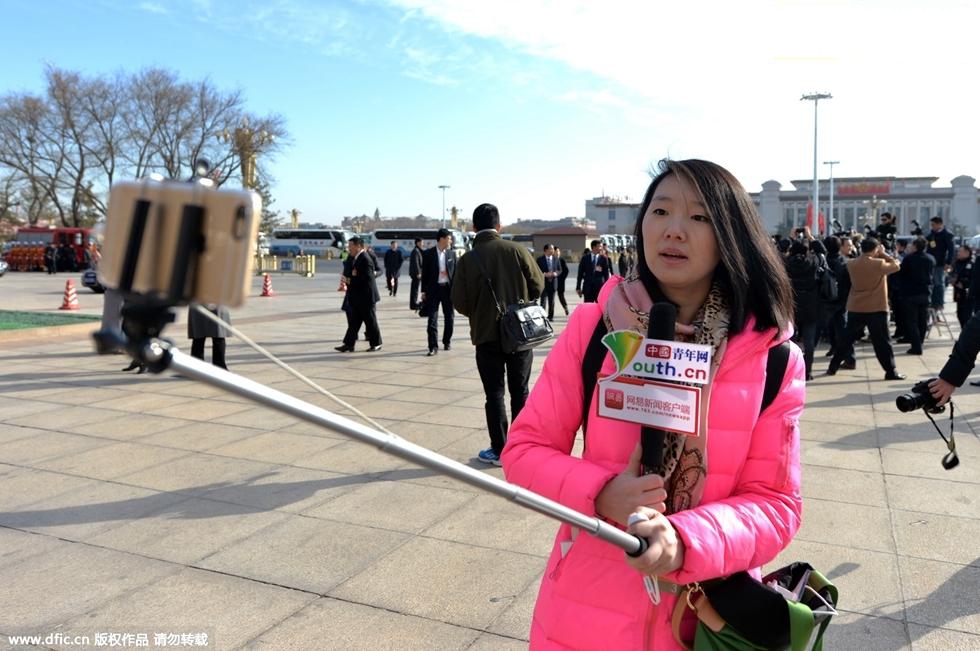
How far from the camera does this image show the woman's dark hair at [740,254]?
1.68 m

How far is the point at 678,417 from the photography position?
1473 mm

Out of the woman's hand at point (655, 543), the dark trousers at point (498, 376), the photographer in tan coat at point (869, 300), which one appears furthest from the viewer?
the photographer in tan coat at point (869, 300)

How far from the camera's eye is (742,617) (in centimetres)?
156

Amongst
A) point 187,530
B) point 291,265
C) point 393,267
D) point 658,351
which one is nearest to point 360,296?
point 187,530

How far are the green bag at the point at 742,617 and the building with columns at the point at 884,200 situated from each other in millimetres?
95564

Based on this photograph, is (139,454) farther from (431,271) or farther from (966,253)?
(966,253)

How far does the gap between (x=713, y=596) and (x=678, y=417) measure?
41cm

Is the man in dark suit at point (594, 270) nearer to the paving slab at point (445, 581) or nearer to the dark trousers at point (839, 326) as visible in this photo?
the dark trousers at point (839, 326)

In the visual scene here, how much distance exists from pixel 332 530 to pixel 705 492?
305 centimetres

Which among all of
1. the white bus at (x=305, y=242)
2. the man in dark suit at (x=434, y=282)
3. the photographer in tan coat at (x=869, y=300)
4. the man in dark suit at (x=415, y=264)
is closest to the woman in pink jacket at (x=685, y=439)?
the photographer in tan coat at (x=869, y=300)

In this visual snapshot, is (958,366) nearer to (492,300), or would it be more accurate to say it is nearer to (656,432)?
(656,432)

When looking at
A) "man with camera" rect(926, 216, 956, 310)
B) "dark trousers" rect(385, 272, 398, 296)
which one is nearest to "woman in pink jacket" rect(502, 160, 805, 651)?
"man with camera" rect(926, 216, 956, 310)

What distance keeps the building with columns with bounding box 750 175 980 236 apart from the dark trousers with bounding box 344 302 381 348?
87.1 metres

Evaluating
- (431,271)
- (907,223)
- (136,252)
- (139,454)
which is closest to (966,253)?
(431,271)
